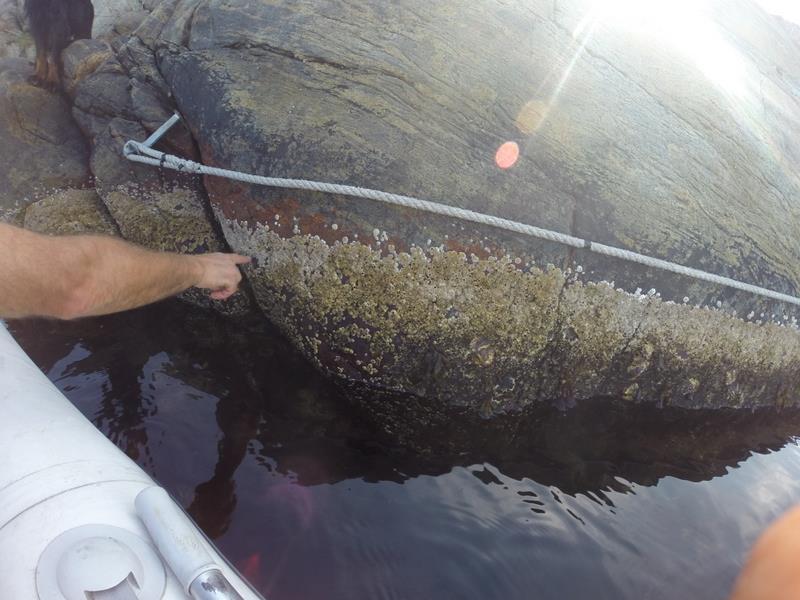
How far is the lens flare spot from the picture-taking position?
118 inches

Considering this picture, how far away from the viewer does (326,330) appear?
289cm

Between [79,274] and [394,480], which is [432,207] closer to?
[394,480]

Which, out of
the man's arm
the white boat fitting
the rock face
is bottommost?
the white boat fitting

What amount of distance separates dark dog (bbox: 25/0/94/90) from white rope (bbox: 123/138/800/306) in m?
1.36

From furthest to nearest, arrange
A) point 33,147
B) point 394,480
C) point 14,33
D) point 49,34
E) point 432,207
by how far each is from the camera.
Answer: point 14,33, point 49,34, point 33,147, point 432,207, point 394,480

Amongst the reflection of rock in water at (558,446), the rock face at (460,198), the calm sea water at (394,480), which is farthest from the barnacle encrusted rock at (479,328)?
the calm sea water at (394,480)

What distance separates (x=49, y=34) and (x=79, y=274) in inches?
120

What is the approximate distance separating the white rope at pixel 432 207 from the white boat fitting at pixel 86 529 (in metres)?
1.50

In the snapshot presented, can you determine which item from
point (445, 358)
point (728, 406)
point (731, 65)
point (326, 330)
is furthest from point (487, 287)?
point (731, 65)

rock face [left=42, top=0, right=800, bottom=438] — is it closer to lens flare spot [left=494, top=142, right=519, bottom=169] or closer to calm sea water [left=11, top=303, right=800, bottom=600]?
lens flare spot [left=494, top=142, right=519, bottom=169]

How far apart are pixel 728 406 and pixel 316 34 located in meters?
3.44

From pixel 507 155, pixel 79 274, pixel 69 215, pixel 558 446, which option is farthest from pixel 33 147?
pixel 558 446

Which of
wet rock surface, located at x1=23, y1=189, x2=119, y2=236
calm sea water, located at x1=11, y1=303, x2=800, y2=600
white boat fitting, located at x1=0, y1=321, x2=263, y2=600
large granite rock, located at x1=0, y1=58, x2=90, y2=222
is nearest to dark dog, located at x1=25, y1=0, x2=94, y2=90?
large granite rock, located at x1=0, y1=58, x2=90, y2=222

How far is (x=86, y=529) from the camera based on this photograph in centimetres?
142
